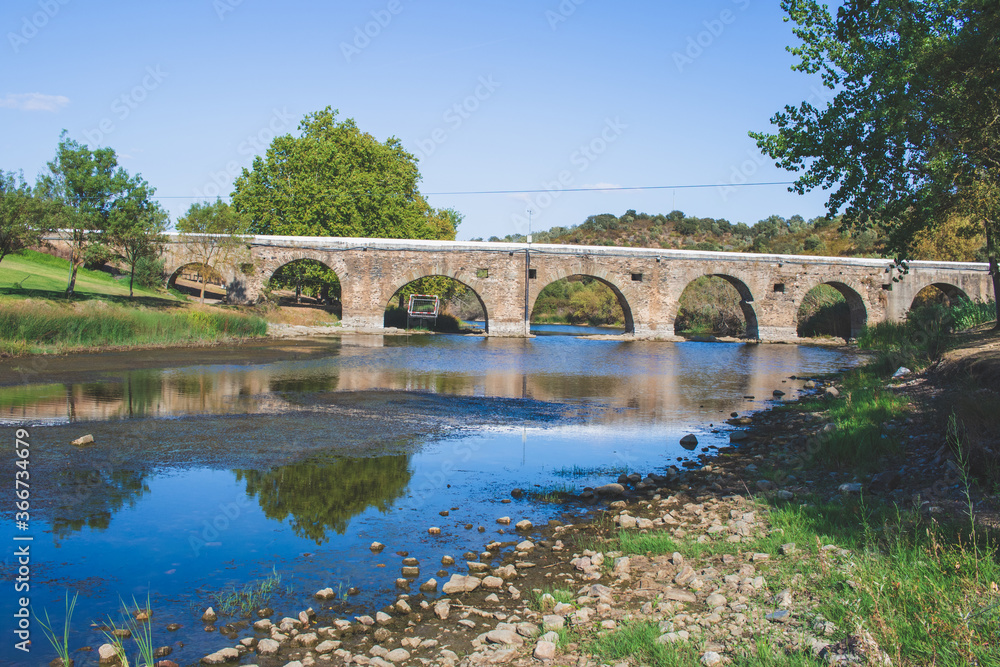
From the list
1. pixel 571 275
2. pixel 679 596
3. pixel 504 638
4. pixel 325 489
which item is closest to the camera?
pixel 504 638

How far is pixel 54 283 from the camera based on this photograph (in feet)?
79.0

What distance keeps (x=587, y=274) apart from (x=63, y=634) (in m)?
30.5

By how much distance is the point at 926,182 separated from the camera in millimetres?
10070

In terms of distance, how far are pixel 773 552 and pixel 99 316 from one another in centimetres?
1761

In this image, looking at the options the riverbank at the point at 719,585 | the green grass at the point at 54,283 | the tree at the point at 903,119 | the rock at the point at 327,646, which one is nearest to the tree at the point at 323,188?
the green grass at the point at 54,283

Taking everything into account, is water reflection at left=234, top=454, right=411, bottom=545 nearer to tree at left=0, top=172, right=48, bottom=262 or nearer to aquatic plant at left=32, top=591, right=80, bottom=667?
aquatic plant at left=32, top=591, right=80, bottom=667

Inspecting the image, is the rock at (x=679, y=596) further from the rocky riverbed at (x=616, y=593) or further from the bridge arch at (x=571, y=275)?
the bridge arch at (x=571, y=275)

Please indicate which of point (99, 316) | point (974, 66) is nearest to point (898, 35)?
point (974, 66)

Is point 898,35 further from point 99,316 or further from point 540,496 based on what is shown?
point 99,316

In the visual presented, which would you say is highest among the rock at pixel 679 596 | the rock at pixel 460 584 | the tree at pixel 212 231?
the tree at pixel 212 231

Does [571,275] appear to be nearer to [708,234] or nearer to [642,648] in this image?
[642,648]

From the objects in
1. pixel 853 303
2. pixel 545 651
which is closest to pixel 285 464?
pixel 545 651

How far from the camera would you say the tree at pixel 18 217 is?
16.9 meters

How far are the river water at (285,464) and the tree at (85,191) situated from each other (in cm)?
696
